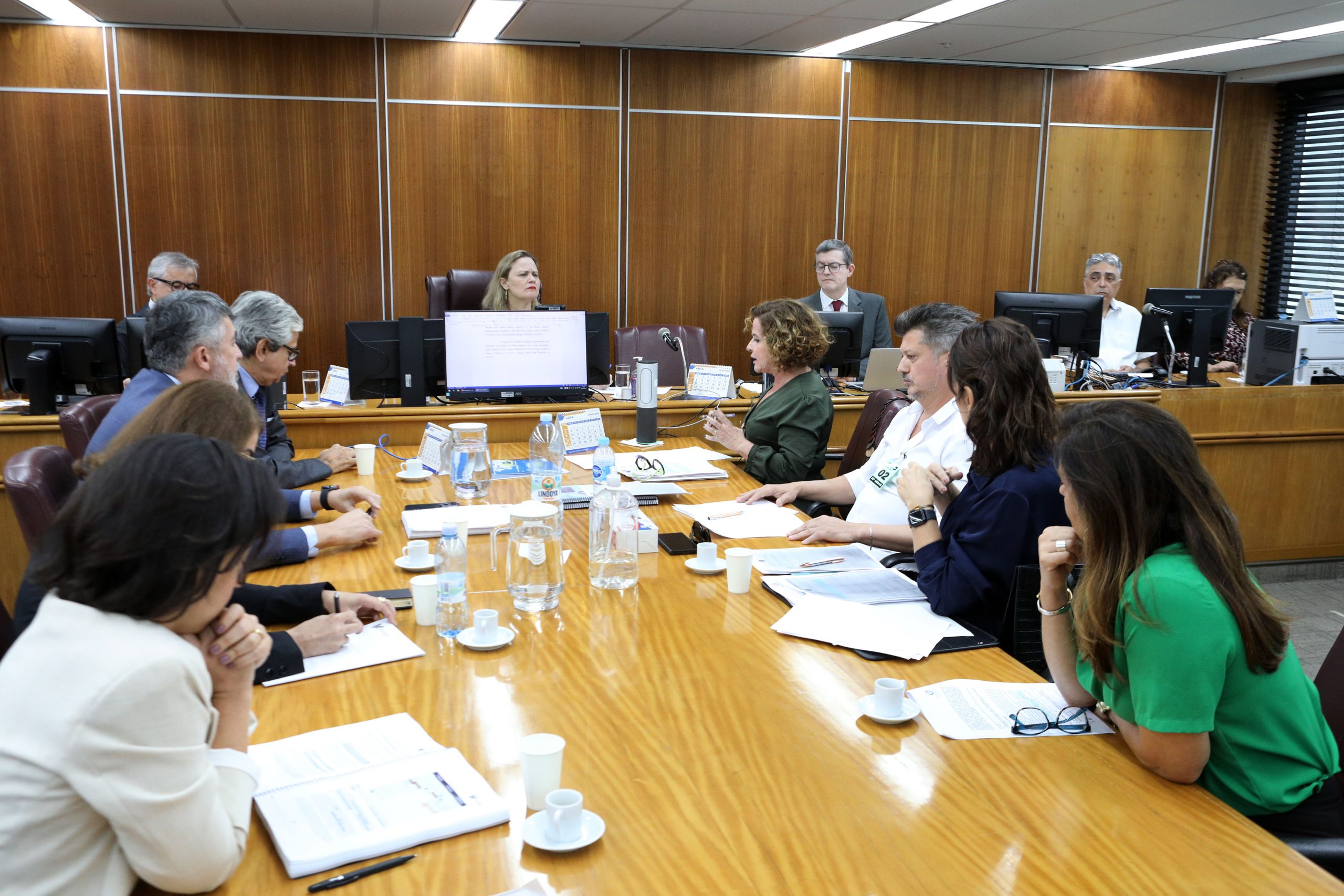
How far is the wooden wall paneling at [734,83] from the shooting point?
6605 mm

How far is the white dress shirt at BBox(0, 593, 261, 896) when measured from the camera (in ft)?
3.42

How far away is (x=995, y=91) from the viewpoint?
7.15 metres

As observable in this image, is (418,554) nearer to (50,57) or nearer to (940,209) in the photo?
(50,57)

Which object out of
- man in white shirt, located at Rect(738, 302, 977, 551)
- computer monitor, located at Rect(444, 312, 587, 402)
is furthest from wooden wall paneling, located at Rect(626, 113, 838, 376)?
man in white shirt, located at Rect(738, 302, 977, 551)

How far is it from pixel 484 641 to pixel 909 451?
1563 mm

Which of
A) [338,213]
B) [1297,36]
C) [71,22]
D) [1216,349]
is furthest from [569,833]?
[1297,36]

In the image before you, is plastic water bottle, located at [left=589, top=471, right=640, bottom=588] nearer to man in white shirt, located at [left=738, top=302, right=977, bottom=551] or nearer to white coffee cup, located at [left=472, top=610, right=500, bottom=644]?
white coffee cup, located at [left=472, top=610, right=500, bottom=644]

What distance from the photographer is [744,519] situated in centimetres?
292

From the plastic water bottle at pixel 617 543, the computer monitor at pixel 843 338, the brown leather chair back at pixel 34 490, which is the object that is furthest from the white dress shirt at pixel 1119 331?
the brown leather chair back at pixel 34 490

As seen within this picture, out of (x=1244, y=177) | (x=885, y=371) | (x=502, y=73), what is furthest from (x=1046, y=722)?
(x=1244, y=177)

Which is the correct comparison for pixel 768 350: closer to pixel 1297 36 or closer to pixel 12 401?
pixel 12 401

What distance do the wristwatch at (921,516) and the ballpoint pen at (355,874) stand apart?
58.0 inches

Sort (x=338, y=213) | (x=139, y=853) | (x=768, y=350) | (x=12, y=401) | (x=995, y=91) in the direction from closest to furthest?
(x=139, y=853)
(x=768, y=350)
(x=12, y=401)
(x=338, y=213)
(x=995, y=91)

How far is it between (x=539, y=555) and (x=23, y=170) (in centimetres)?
542
